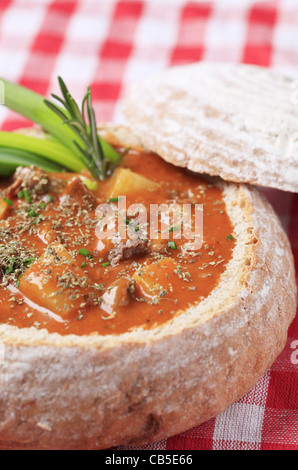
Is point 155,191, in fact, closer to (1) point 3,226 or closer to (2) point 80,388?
(1) point 3,226

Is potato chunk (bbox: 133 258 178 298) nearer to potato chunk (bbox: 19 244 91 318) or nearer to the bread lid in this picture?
potato chunk (bbox: 19 244 91 318)

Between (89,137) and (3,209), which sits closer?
(3,209)

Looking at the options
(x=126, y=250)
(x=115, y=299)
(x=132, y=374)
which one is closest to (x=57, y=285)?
(x=115, y=299)

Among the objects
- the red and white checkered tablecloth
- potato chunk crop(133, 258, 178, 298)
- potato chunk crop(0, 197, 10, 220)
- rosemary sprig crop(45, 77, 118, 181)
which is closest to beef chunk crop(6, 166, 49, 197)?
potato chunk crop(0, 197, 10, 220)

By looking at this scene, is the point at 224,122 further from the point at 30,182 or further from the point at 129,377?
the point at 129,377

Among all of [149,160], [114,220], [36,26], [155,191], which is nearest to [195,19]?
[36,26]
